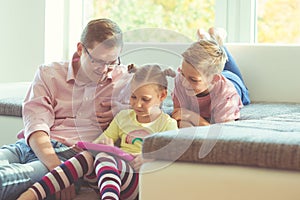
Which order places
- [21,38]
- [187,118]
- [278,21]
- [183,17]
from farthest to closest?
[21,38]
[183,17]
[278,21]
[187,118]

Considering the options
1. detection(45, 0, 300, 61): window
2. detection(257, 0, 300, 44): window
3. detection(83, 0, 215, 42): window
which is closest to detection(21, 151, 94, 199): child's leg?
detection(45, 0, 300, 61): window

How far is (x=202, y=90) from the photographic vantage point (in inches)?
76.2

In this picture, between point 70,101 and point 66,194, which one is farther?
point 70,101

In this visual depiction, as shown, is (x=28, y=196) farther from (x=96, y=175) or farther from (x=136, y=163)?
(x=136, y=163)

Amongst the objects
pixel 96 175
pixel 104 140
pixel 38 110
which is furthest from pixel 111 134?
pixel 38 110

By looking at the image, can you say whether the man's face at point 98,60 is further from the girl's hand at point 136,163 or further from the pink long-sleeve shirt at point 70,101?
the girl's hand at point 136,163

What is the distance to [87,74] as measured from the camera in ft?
6.45

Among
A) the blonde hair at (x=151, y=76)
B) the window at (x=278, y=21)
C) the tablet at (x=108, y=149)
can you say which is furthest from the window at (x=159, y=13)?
the tablet at (x=108, y=149)

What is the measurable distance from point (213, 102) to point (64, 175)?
548mm

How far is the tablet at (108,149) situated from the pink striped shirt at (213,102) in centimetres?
31

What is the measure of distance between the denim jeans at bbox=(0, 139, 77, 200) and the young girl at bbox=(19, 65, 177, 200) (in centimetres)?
4

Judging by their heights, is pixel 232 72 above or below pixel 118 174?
above

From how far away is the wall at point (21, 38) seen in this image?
334 cm

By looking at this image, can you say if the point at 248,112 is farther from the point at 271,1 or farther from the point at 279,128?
the point at 271,1
